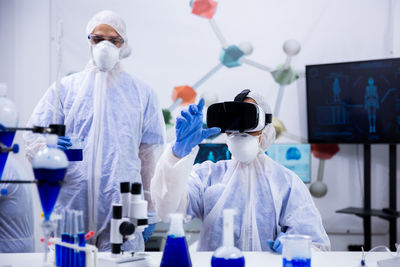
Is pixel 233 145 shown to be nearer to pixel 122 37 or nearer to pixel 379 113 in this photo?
pixel 122 37

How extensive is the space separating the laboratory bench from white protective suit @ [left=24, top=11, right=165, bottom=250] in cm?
44

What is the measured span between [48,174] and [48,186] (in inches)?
1.3

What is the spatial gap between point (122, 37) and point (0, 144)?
123cm

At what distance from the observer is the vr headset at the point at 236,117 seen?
57.4 inches

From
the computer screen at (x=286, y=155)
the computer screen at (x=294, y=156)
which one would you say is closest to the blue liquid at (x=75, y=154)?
the computer screen at (x=286, y=155)

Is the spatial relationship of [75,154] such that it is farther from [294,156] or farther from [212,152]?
[294,156]

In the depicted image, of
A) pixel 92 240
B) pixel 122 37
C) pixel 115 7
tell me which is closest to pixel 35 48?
pixel 115 7

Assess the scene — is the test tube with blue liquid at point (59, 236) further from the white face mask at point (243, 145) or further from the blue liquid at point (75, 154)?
the white face mask at point (243, 145)

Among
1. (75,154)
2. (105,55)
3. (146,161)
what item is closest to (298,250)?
(75,154)

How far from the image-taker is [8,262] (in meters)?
1.31

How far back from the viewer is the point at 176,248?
1.07m

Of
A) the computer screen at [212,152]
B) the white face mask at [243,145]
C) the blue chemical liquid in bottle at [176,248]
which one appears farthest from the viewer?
the computer screen at [212,152]

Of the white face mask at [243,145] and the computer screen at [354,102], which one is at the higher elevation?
the computer screen at [354,102]

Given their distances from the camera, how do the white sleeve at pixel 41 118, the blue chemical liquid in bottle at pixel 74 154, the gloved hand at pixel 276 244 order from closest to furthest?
the gloved hand at pixel 276 244 < the blue chemical liquid in bottle at pixel 74 154 < the white sleeve at pixel 41 118
